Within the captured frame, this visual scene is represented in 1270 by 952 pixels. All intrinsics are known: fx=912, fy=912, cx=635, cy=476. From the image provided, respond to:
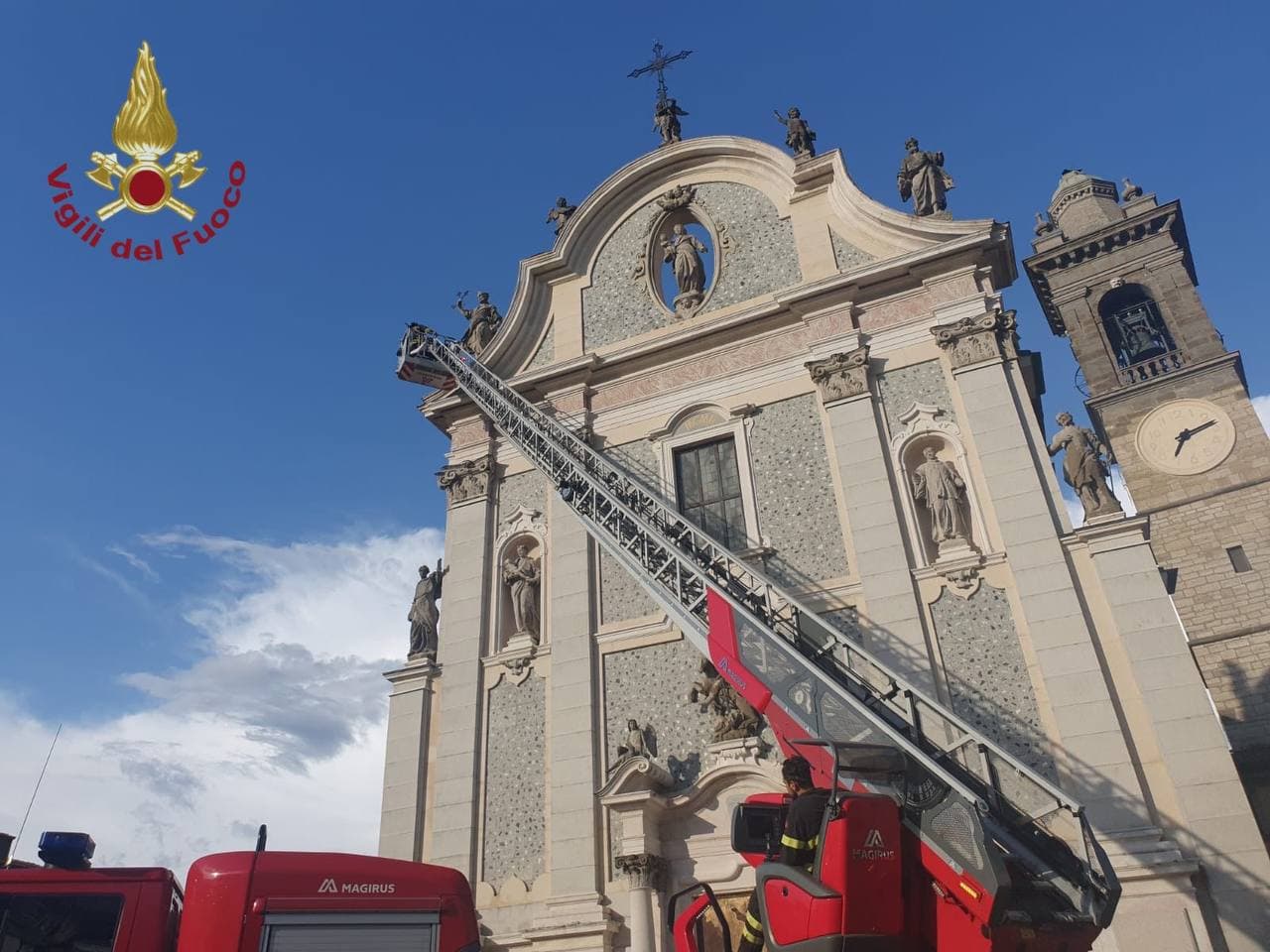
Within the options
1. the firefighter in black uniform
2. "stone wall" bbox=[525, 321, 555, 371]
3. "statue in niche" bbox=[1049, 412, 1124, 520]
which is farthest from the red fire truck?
"stone wall" bbox=[525, 321, 555, 371]

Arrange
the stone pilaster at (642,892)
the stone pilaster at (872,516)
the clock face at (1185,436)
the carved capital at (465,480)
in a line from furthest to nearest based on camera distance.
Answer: the clock face at (1185,436), the carved capital at (465,480), the stone pilaster at (872,516), the stone pilaster at (642,892)

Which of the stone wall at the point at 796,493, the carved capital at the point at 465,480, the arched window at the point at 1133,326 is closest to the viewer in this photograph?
the stone wall at the point at 796,493

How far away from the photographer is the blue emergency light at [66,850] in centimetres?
572

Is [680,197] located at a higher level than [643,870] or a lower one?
higher

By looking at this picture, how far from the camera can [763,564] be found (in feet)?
42.5

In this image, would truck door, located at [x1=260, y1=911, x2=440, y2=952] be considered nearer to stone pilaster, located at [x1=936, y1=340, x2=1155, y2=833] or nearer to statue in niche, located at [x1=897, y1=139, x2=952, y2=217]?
stone pilaster, located at [x1=936, y1=340, x2=1155, y2=833]

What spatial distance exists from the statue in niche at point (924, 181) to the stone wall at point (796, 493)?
3.78 metres

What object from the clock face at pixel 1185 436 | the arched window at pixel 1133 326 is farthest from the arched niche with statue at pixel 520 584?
the arched window at pixel 1133 326

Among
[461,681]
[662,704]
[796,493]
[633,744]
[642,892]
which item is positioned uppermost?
[796,493]

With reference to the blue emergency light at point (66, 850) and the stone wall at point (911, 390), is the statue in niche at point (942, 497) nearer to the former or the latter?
the stone wall at point (911, 390)

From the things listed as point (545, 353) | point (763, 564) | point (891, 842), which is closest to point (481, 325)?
point (545, 353)

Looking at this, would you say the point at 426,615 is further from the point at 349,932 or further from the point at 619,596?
the point at 349,932

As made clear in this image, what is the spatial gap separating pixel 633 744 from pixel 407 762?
3.87 meters

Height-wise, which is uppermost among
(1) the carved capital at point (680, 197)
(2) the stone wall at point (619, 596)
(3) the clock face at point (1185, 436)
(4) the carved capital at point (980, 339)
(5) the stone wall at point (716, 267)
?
(3) the clock face at point (1185, 436)
